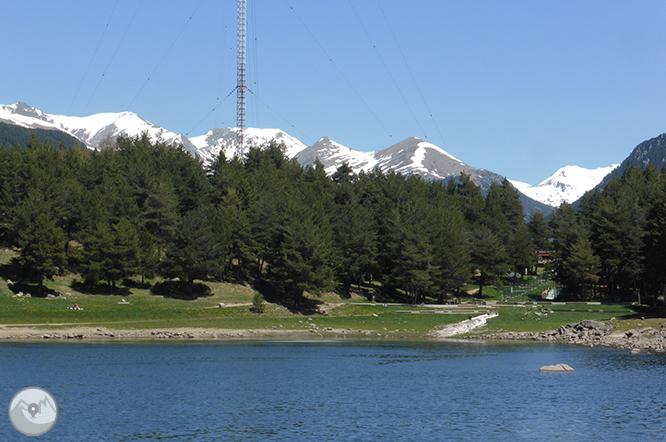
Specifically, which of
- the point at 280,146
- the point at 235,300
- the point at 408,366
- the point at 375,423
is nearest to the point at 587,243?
the point at 235,300

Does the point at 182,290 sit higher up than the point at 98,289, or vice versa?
the point at 98,289

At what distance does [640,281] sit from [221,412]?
86.0 metres

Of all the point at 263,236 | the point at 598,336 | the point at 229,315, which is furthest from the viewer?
the point at 263,236

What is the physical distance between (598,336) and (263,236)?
2280 inches

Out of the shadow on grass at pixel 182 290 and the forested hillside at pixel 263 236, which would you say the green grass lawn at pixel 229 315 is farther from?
the forested hillside at pixel 263 236

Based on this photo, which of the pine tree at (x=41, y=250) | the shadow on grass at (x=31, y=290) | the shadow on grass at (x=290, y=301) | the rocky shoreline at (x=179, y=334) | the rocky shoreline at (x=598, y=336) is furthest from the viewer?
the shadow on grass at (x=290, y=301)

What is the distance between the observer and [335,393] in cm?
4075

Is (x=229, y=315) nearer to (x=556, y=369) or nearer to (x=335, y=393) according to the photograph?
(x=335, y=393)

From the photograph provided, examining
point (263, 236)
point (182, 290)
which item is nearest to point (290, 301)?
point (263, 236)

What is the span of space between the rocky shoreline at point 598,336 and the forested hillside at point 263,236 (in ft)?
55.5

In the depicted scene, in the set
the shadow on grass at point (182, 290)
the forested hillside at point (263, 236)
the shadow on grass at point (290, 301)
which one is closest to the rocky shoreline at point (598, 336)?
the forested hillside at point (263, 236)

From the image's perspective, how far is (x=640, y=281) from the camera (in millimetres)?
100188

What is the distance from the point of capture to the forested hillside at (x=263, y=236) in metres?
92.2

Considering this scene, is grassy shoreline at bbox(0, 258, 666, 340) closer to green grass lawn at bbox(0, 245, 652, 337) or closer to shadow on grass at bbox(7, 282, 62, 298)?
green grass lawn at bbox(0, 245, 652, 337)
